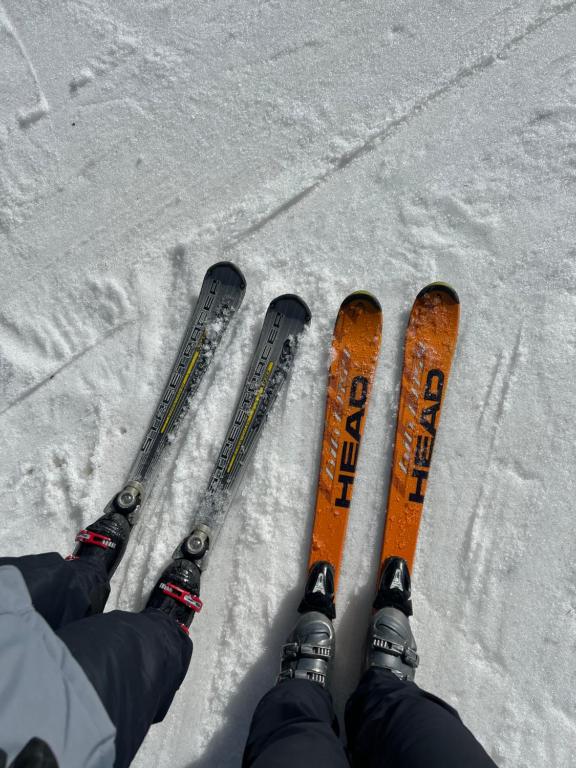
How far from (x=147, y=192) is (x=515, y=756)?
2999 mm

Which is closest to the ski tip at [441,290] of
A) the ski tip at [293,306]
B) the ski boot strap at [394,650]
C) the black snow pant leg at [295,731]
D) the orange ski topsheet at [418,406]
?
the orange ski topsheet at [418,406]

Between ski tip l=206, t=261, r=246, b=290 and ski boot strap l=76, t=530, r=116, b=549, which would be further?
ski tip l=206, t=261, r=246, b=290

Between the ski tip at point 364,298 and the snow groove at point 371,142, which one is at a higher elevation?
the snow groove at point 371,142

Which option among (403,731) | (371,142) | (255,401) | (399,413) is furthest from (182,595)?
(371,142)

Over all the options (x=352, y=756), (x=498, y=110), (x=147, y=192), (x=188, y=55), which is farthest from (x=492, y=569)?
(x=188, y=55)

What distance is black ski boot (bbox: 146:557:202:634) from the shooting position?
7.14 feet

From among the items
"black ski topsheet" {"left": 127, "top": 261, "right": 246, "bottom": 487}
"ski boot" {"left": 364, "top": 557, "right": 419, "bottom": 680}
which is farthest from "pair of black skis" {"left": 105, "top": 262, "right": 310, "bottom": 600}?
"ski boot" {"left": 364, "top": 557, "right": 419, "bottom": 680}

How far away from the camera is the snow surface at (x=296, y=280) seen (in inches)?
89.9

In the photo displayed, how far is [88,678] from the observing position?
134 cm

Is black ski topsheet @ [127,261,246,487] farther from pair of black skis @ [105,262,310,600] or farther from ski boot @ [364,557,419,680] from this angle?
ski boot @ [364,557,419,680]

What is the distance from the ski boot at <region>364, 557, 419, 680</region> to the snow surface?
112 mm

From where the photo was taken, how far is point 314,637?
2137mm

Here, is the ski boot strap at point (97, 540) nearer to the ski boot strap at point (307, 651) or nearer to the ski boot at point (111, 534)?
the ski boot at point (111, 534)

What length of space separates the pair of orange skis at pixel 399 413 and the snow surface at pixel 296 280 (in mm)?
68
